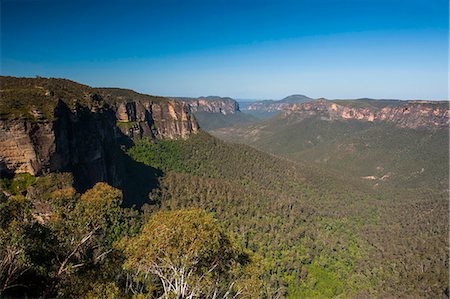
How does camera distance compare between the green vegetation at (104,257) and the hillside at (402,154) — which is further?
the hillside at (402,154)

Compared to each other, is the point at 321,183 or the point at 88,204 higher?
the point at 88,204

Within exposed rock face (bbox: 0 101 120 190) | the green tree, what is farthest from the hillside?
the green tree

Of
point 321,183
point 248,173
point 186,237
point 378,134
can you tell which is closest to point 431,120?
point 378,134

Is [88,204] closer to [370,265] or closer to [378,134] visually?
[370,265]

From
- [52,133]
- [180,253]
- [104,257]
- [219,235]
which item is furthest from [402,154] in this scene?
[104,257]

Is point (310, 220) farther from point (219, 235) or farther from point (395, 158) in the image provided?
point (395, 158)

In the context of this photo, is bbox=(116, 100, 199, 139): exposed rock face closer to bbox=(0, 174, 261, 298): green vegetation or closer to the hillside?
bbox=(0, 174, 261, 298): green vegetation

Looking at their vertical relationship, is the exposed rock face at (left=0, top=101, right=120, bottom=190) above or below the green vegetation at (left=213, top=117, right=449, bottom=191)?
above

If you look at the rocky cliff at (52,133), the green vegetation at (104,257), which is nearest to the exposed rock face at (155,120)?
the rocky cliff at (52,133)

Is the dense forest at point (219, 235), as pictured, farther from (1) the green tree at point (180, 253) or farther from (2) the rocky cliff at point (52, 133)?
(2) the rocky cliff at point (52, 133)
